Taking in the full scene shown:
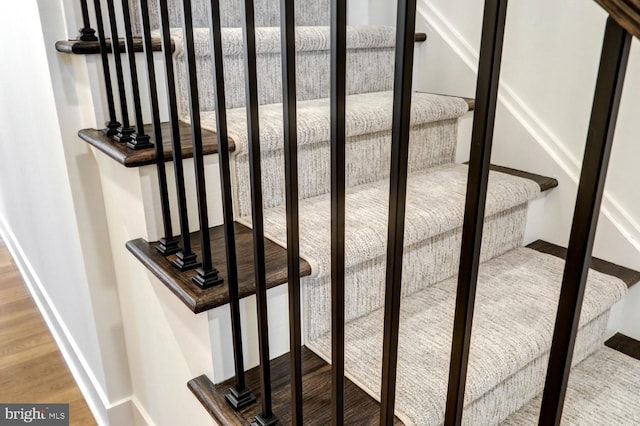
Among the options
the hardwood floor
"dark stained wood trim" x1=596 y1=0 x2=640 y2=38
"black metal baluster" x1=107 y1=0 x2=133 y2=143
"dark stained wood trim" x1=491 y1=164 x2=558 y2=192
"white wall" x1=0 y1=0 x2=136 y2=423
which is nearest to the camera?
"dark stained wood trim" x1=596 y1=0 x2=640 y2=38

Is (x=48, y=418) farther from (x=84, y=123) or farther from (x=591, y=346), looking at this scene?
(x=591, y=346)

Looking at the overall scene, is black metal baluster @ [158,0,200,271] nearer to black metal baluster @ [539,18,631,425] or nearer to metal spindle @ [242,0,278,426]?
metal spindle @ [242,0,278,426]

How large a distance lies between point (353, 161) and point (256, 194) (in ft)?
1.94

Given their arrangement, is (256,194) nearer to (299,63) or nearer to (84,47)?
(84,47)

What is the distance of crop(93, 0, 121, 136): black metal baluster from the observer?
110 cm

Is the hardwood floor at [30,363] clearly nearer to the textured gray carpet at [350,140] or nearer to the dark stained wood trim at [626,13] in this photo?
the textured gray carpet at [350,140]

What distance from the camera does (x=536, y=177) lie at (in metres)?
1.46

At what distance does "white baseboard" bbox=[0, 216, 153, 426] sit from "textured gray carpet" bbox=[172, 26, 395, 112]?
0.97m

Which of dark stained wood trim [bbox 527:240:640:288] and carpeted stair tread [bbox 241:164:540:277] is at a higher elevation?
carpeted stair tread [bbox 241:164:540:277]

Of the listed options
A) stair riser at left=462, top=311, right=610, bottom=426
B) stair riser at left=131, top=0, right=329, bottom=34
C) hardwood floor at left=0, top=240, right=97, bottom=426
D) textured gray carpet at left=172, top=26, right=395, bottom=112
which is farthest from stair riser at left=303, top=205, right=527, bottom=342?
hardwood floor at left=0, top=240, right=97, bottom=426

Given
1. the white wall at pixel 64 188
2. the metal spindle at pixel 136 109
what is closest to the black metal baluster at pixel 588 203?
the metal spindle at pixel 136 109

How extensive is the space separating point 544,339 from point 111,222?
42.7 inches

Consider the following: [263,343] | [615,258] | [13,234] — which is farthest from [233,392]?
[13,234]

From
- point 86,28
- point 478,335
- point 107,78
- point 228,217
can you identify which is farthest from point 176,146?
point 478,335
